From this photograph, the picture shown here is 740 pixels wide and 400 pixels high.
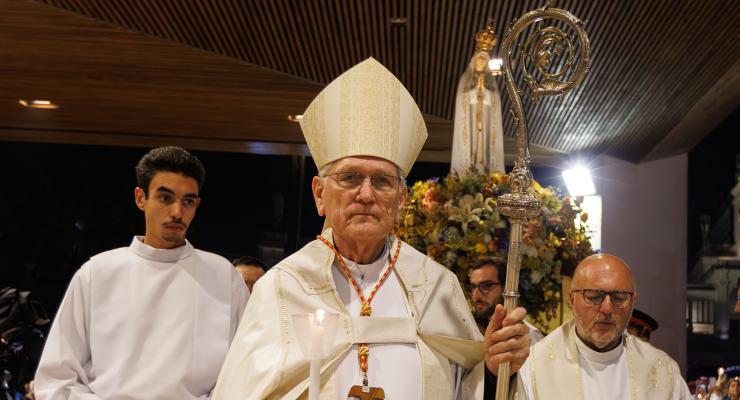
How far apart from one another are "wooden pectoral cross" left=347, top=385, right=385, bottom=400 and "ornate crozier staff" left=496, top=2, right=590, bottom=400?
0.33 meters

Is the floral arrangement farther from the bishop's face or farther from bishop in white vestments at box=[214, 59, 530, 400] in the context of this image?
the bishop's face

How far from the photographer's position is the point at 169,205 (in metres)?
3.60

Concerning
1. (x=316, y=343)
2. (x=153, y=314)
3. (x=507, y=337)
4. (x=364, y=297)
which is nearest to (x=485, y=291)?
(x=153, y=314)

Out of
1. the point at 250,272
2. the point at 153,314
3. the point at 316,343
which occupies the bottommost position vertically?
the point at 316,343

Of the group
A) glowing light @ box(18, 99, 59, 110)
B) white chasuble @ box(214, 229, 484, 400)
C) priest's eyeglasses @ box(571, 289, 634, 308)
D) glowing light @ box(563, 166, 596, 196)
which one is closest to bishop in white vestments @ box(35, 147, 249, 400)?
white chasuble @ box(214, 229, 484, 400)

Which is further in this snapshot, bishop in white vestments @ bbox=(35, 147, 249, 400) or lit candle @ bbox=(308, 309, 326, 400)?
bishop in white vestments @ bbox=(35, 147, 249, 400)

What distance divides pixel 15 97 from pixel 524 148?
30.1 feet

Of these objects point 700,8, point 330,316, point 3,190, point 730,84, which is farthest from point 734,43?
point 3,190

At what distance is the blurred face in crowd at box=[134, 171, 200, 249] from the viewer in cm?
360

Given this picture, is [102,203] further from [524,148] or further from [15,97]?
[524,148]

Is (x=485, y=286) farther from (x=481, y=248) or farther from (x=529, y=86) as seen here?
(x=529, y=86)

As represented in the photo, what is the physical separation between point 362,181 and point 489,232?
2346mm

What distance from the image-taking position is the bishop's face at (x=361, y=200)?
2.74 m

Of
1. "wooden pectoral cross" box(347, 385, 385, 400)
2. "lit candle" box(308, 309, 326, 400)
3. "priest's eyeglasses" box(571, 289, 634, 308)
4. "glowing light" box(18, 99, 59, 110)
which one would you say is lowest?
"wooden pectoral cross" box(347, 385, 385, 400)
